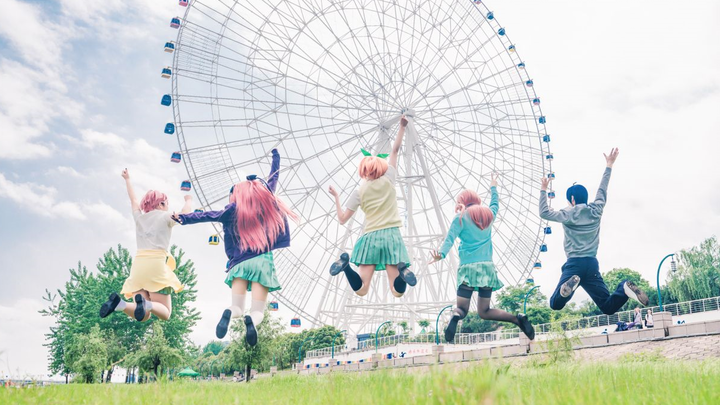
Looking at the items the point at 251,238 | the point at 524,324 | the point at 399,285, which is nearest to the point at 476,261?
the point at 524,324

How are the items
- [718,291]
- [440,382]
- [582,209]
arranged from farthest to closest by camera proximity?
[718,291] < [582,209] < [440,382]

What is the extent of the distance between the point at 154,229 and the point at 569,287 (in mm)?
7167

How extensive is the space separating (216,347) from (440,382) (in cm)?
15774

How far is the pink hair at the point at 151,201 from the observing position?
10.6m

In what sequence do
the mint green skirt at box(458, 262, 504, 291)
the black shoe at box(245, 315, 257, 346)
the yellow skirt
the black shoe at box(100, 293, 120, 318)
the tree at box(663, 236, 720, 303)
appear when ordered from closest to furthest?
the black shoe at box(245, 315, 257, 346) < the black shoe at box(100, 293, 120, 318) < the yellow skirt < the mint green skirt at box(458, 262, 504, 291) < the tree at box(663, 236, 720, 303)

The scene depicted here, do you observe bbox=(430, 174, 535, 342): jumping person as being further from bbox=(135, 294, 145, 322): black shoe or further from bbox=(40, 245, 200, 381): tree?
bbox=(40, 245, 200, 381): tree

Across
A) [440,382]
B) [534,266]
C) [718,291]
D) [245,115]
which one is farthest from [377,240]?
[718,291]

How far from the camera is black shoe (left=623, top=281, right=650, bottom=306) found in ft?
31.6

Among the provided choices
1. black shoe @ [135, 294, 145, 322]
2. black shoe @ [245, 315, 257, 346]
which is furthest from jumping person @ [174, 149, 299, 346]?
black shoe @ [135, 294, 145, 322]

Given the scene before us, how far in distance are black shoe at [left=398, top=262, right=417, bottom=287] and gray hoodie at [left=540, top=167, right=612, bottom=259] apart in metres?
2.77

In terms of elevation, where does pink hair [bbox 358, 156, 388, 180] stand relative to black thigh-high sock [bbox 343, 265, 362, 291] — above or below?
above

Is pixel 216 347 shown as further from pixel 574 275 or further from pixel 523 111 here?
pixel 574 275

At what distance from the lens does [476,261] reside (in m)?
10.7

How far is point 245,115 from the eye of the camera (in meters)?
28.3
